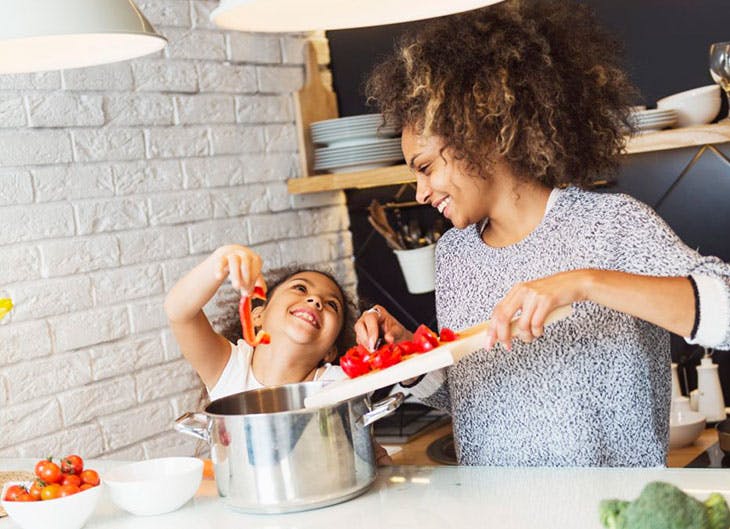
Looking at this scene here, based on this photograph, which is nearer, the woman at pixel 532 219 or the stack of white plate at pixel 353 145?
the woman at pixel 532 219

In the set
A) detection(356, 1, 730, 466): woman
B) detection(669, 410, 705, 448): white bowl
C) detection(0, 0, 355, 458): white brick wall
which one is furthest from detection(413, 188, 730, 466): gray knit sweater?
detection(0, 0, 355, 458): white brick wall

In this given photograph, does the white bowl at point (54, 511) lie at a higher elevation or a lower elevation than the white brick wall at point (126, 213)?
lower

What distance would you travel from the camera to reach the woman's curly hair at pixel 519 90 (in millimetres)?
1702

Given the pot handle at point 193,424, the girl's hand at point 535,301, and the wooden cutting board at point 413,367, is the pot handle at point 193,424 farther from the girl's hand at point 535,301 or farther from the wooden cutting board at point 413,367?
the girl's hand at point 535,301

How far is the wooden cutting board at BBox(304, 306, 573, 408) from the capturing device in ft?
4.65

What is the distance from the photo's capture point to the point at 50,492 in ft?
4.65

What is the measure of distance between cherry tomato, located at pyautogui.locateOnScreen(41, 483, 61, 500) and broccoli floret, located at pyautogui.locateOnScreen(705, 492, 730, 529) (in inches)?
34.5

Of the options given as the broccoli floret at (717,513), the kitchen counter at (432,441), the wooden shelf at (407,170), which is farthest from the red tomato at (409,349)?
the kitchen counter at (432,441)

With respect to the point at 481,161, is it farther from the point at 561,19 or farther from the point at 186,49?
the point at 186,49

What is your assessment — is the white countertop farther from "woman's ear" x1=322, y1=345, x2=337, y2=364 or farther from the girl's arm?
"woman's ear" x1=322, y1=345, x2=337, y2=364

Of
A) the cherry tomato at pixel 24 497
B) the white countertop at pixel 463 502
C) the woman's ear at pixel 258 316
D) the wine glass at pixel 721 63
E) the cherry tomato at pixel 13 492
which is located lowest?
the white countertop at pixel 463 502

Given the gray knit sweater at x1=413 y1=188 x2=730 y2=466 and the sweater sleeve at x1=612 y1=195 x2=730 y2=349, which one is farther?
the gray knit sweater at x1=413 y1=188 x2=730 y2=466

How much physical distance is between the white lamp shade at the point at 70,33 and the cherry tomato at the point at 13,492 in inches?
24.6

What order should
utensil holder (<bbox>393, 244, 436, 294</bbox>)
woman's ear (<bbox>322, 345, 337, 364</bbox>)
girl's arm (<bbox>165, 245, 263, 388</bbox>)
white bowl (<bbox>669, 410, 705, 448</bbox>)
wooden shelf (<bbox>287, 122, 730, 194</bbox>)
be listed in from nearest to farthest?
girl's arm (<bbox>165, 245, 263, 388</bbox>), woman's ear (<bbox>322, 345, 337, 364</bbox>), wooden shelf (<bbox>287, 122, 730, 194</bbox>), white bowl (<bbox>669, 410, 705, 448</bbox>), utensil holder (<bbox>393, 244, 436, 294</bbox>)
